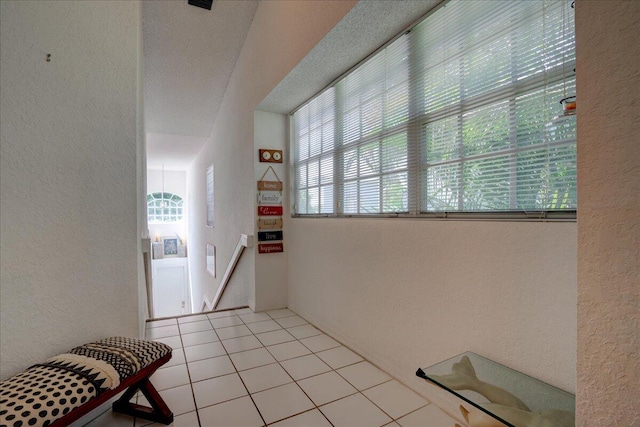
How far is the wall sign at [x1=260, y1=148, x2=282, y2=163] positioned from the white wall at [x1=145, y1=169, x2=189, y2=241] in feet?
26.0

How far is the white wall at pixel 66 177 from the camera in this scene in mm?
1624

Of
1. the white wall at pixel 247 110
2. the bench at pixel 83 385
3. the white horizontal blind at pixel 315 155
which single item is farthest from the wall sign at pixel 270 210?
the bench at pixel 83 385

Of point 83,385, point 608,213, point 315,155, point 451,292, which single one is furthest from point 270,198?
point 608,213

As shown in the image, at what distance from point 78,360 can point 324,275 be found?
195 centimetres

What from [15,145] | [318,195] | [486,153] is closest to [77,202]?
[15,145]

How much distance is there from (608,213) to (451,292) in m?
1.11

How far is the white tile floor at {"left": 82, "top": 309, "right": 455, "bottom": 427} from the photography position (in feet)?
5.54

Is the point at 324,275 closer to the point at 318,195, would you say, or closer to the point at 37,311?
the point at 318,195

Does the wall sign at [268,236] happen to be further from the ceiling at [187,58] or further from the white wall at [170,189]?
the white wall at [170,189]

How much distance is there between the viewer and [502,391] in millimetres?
1237

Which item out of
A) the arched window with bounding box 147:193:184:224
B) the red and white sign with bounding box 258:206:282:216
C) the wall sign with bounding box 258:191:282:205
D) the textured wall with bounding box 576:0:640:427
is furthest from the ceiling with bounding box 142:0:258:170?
the arched window with bounding box 147:193:184:224

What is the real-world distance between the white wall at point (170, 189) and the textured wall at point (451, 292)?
9.28 meters

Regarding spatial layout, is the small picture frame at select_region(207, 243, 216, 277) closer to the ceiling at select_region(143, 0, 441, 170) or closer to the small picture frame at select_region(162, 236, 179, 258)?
the ceiling at select_region(143, 0, 441, 170)

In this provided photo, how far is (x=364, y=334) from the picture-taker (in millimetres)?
2416
